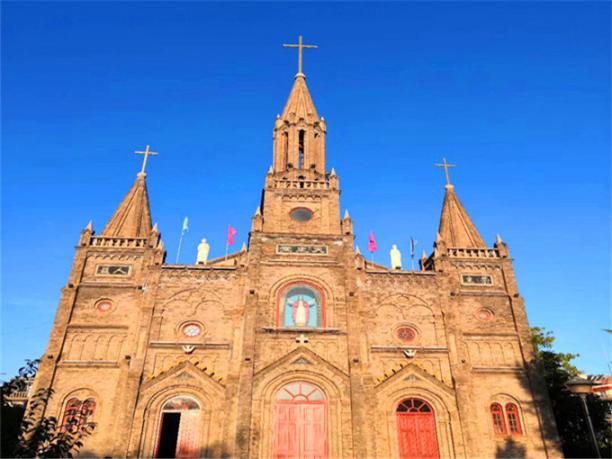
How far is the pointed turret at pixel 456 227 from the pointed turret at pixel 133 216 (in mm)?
21038

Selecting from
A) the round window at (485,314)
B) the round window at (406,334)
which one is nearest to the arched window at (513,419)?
the round window at (485,314)

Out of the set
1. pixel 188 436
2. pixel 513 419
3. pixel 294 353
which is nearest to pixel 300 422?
pixel 294 353

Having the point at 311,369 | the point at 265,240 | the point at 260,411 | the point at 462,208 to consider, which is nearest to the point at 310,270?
the point at 265,240

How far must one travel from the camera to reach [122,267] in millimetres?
31625

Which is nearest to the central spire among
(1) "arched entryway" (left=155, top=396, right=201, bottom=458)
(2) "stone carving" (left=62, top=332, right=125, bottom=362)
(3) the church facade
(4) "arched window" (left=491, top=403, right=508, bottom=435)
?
(3) the church facade

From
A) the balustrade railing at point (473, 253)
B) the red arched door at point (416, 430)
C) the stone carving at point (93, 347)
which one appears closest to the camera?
the red arched door at point (416, 430)

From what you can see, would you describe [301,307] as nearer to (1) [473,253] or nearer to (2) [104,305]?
(2) [104,305]

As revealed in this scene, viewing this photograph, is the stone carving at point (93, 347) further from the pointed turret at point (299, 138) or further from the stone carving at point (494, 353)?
the stone carving at point (494, 353)

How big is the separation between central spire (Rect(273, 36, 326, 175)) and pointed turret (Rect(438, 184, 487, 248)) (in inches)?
395

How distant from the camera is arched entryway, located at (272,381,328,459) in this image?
86.3 ft

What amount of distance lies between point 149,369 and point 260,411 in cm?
670

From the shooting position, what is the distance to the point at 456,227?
3678cm

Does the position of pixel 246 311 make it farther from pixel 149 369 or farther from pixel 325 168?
pixel 325 168

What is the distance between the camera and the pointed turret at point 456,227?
3569 cm
